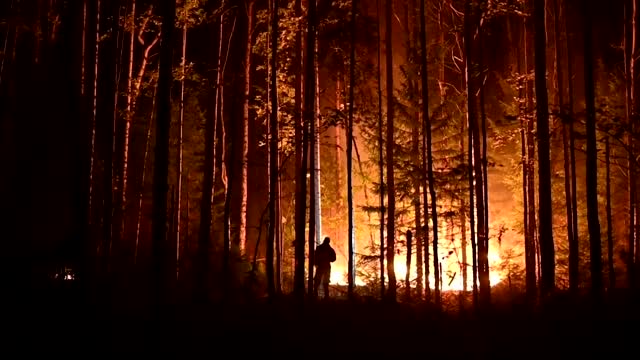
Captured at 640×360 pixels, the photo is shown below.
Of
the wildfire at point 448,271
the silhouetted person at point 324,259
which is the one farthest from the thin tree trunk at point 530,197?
the silhouetted person at point 324,259

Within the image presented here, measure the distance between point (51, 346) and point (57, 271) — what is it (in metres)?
5.28

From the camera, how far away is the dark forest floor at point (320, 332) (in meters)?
8.29

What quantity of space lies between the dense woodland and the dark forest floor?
0.33m

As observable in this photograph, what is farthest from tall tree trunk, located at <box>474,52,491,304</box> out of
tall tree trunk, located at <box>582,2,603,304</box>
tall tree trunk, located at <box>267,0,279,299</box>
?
tall tree trunk, located at <box>267,0,279,299</box>

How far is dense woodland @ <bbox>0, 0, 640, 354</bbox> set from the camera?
11781mm

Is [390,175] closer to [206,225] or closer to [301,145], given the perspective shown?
[301,145]

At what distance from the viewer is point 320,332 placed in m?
9.45

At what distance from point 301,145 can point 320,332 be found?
6.72 metres

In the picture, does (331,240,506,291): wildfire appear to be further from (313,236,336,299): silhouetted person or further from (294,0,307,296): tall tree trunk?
(294,0,307,296): tall tree trunk

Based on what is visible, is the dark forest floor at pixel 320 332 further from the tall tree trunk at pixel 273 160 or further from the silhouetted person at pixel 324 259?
the silhouetted person at pixel 324 259

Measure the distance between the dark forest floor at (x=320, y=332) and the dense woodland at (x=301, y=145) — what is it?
0.33 metres

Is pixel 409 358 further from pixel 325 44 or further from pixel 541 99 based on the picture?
pixel 325 44

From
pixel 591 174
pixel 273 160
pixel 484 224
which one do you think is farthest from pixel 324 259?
pixel 591 174

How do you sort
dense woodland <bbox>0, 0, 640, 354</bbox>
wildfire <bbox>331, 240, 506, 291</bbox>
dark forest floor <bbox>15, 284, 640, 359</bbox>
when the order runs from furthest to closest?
wildfire <bbox>331, 240, 506, 291</bbox>
dense woodland <bbox>0, 0, 640, 354</bbox>
dark forest floor <bbox>15, 284, 640, 359</bbox>
